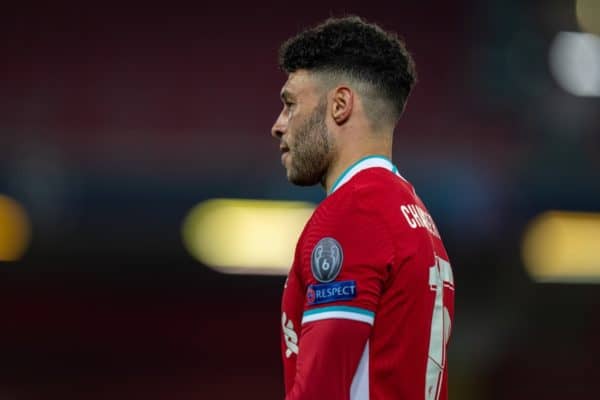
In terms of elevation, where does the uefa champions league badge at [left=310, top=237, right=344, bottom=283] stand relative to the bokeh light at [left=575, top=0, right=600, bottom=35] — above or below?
below

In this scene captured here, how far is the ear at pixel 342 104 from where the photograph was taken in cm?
169

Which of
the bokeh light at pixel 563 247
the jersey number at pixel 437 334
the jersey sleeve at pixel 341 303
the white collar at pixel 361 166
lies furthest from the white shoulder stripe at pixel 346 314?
the bokeh light at pixel 563 247

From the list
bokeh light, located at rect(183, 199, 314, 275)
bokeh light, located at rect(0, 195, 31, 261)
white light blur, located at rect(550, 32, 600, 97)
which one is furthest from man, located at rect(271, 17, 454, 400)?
white light blur, located at rect(550, 32, 600, 97)

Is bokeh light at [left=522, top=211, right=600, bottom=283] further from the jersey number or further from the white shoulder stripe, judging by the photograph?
the white shoulder stripe

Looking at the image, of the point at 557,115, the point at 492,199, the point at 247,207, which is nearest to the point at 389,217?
the point at 247,207

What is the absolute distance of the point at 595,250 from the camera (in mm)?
5223

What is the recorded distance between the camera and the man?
147cm

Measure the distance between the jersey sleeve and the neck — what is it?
0.57 ft

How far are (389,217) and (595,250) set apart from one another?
4.01m

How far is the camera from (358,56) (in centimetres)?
172

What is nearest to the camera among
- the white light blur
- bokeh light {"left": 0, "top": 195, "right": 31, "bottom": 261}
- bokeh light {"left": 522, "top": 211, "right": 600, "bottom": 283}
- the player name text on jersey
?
the player name text on jersey

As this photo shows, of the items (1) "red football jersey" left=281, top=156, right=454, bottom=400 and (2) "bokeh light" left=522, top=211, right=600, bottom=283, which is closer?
(1) "red football jersey" left=281, top=156, right=454, bottom=400

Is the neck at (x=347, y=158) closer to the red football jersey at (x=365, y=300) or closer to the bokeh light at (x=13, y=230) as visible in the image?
the red football jersey at (x=365, y=300)

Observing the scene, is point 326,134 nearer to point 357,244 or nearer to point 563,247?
point 357,244
